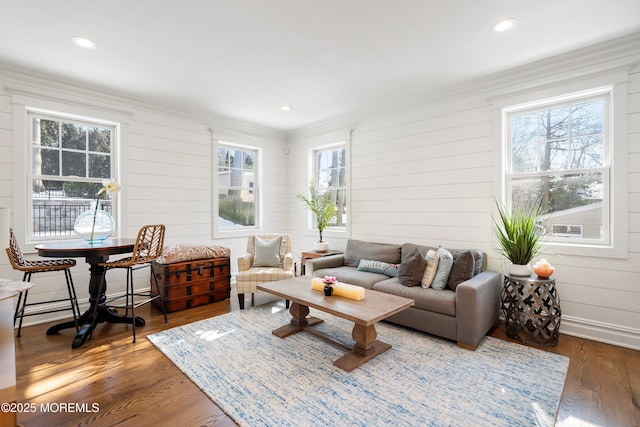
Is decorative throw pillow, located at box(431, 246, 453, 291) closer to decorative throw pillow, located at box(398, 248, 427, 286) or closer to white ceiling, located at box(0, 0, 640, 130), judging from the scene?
decorative throw pillow, located at box(398, 248, 427, 286)

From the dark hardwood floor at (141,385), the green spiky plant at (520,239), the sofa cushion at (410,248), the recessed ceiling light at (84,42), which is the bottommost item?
the dark hardwood floor at (141,385)

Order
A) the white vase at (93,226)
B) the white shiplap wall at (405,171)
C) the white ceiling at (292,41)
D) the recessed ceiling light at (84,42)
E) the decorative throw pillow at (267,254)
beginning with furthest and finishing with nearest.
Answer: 1. the decorative throw pillow at (267,254)
2. the white vase at (93,226)
3. the white shiplap wall at (405,171)
4. the recessed ceiling light at (84,42)
5. the white ceiling at (292,41)

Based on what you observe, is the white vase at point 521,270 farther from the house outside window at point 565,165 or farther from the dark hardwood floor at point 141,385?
the dark hardwood floor at point 141,385

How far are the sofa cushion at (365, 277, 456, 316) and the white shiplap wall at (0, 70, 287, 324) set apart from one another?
9.22 feet

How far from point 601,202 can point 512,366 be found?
1792 mm

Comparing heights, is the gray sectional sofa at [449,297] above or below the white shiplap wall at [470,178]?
below

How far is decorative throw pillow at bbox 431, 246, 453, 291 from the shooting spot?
3.05m

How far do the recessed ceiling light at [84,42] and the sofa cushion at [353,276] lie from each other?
3.19 metres

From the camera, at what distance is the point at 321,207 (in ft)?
16.6

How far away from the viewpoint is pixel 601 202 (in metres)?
2.92

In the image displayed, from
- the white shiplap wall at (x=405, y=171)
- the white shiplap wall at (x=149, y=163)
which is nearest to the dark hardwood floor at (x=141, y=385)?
the white shiplap wall at (x=405, y=171)

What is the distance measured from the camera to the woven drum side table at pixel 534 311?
2.75m

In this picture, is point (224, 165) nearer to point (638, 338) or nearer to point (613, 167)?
point (613, 167)

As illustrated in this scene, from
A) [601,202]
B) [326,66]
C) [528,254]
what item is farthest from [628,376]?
[326,66]
